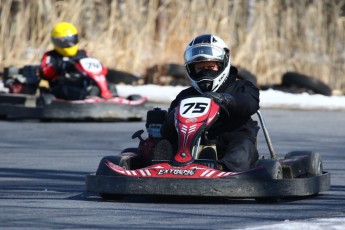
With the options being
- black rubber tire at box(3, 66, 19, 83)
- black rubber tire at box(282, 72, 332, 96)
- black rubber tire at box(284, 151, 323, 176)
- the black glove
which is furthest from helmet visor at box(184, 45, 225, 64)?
black rubber tire at box(282, 72, 332, 96)

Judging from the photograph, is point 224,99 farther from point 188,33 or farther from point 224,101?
point 188,33

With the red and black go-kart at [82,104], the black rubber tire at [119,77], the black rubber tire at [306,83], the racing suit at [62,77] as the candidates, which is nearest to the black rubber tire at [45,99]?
the red and black go-kart at [82,104]

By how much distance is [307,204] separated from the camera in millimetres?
7742

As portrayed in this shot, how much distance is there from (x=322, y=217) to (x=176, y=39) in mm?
15229

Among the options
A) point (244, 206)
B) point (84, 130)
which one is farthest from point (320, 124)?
point (244, 206)

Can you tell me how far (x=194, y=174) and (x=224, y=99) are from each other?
76 centimetres

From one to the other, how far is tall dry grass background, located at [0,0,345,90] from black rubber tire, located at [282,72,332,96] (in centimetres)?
168

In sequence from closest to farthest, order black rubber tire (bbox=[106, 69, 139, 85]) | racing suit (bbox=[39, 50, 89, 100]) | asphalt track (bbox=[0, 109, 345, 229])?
asphalt track (bbox=[0, 109, 345, 229]), racing suit (bbox=[39, 50, 89, 100]), black rubber tire (bbox=[106, 69, 139, 85])

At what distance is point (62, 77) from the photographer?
16.6 meters

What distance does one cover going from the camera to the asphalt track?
6738 mm

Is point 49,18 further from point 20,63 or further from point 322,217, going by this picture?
point 322,217

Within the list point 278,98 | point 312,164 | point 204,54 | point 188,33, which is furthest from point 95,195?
point 188,33

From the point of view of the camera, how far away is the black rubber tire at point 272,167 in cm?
777

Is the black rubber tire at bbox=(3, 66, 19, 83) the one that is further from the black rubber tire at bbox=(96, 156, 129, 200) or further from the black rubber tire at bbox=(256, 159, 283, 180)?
the black rubber tire at bbox=(256, 159, 283, 180)
